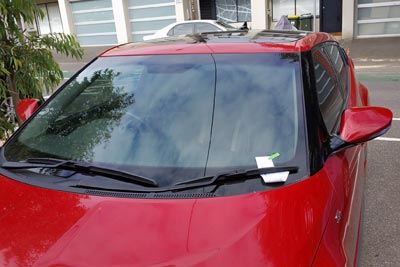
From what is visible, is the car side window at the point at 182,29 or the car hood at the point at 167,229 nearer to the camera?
the car hood at the point at 167,229

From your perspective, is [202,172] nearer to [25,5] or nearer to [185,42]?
[185,42]

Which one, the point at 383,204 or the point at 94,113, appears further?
the point at 383,204

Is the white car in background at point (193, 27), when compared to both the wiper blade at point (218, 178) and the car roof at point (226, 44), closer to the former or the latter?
the car roof at point (226, 44)

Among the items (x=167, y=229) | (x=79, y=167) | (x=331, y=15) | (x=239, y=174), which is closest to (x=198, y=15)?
(x=331, y=15)

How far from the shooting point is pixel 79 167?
1.92 meters

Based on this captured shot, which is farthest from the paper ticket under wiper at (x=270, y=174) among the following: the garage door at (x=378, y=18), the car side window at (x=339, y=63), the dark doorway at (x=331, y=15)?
the dark doorway at (x=331, y=15)

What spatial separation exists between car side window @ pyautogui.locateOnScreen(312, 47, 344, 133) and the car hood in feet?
2.10

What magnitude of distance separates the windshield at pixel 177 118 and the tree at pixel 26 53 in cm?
128

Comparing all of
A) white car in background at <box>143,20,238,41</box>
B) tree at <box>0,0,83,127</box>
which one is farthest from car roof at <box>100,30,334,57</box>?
white car in background at <box>143,20,238,41</box>

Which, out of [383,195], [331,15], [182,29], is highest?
[182,29]

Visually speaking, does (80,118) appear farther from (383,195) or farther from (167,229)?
(383,195)

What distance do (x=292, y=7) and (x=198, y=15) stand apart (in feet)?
15.1

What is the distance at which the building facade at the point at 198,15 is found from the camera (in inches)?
640

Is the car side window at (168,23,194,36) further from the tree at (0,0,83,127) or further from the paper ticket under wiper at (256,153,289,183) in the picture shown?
the paper ticket under wiper at (256,153,289,183)
